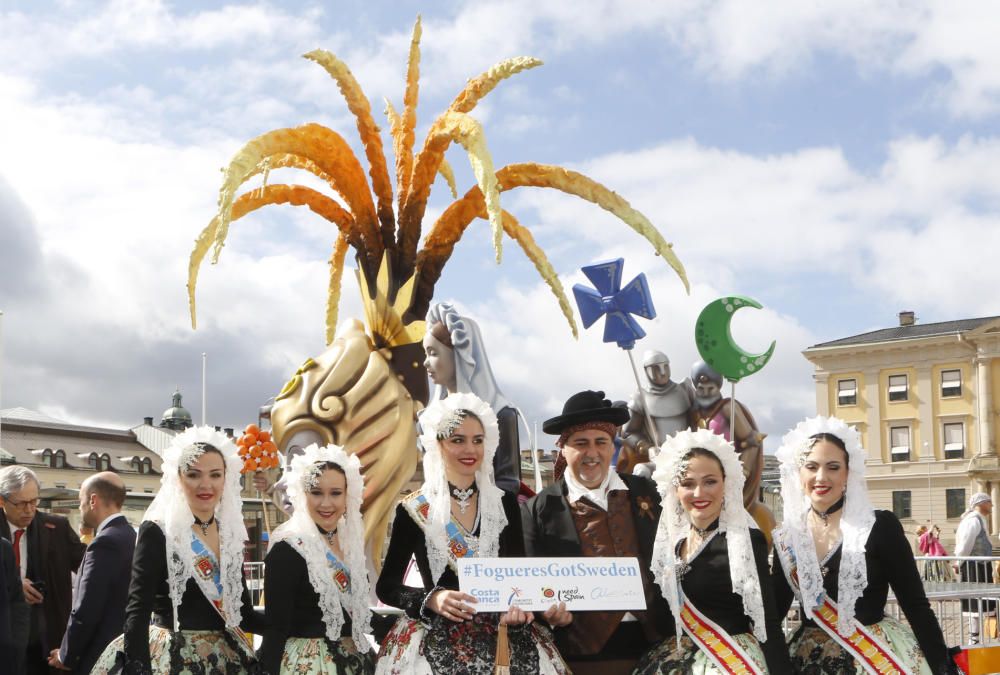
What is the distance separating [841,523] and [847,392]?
58.0 metres

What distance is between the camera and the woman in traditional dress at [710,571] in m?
4.41

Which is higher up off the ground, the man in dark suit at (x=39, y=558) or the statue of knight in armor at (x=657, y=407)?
the statue of knight in armor at (x=657, y=407)

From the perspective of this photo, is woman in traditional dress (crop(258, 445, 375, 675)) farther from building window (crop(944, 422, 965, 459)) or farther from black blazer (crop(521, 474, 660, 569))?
building window (crop(944, 422, 965, 459))

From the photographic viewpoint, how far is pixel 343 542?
5.04 m

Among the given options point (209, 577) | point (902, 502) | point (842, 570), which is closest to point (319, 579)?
point (209, 577)

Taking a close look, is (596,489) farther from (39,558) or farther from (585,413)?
(39,558)

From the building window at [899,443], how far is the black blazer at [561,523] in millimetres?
57683

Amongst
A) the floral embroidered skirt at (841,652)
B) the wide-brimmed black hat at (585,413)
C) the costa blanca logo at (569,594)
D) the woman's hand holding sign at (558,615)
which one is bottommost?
the floral embroidered skirt at (841,652)

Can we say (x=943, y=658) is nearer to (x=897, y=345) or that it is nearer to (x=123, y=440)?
(x=897, y=345)

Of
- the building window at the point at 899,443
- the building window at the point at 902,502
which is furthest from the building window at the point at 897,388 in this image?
the building window at the point at 902,502

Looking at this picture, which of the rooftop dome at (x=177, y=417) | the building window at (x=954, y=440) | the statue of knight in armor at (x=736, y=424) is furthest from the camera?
the rooftop dome at (x=177, y=417)

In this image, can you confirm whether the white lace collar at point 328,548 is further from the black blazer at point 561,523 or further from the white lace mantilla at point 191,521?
the black blazer at point 561,523

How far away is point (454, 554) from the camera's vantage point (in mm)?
4777

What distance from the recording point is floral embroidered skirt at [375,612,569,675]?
15.0 feet
